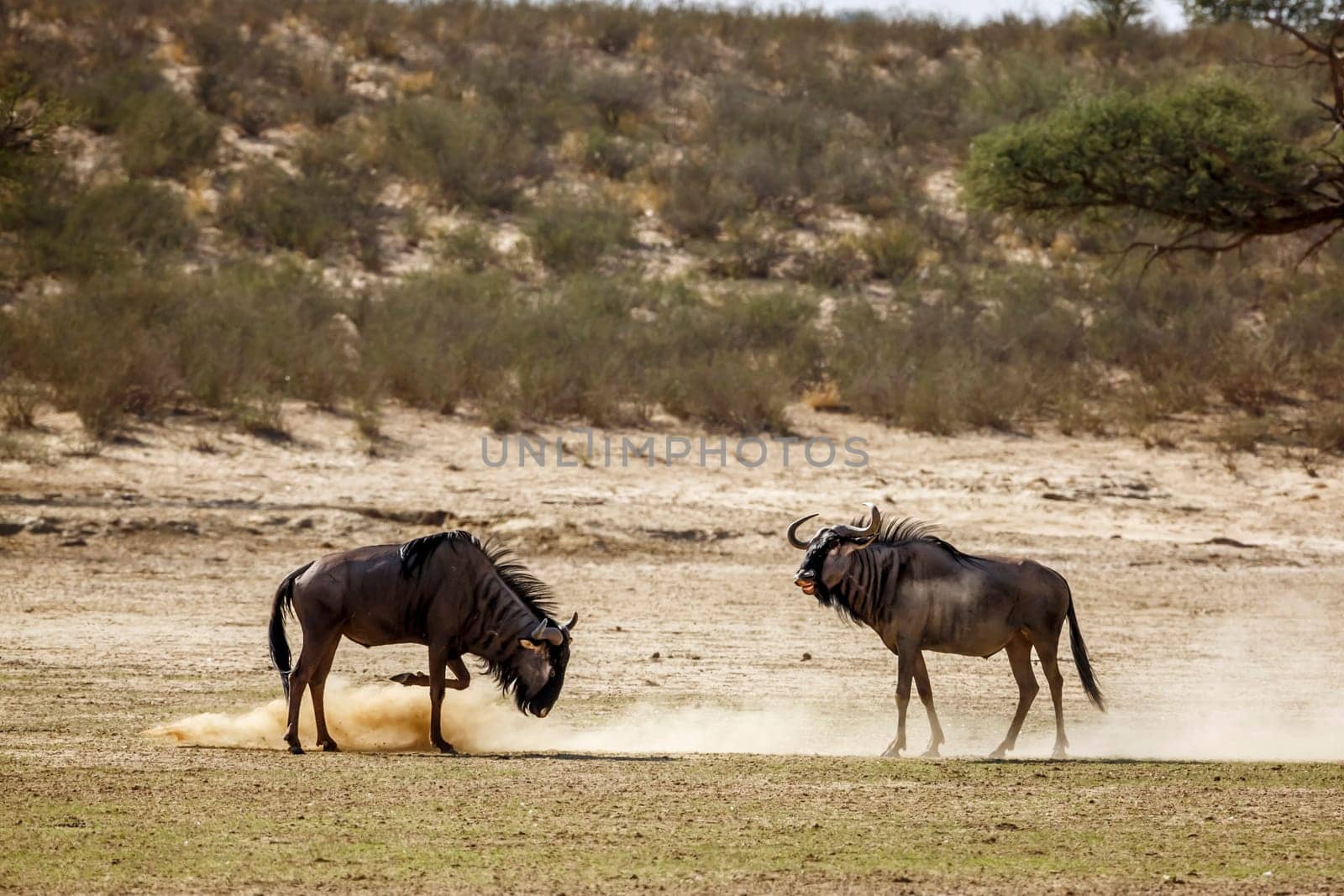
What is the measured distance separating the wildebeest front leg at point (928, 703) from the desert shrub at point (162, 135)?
80.1 feet

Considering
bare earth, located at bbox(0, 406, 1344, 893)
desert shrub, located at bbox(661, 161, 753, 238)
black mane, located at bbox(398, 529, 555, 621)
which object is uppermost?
desert shrub, located at bbox(661, 161, 753, 238)

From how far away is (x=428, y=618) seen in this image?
34.1ft

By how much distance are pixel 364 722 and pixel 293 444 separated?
10525 mm

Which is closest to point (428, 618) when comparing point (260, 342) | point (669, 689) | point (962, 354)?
point (669, 689)

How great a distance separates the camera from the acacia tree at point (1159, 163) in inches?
847

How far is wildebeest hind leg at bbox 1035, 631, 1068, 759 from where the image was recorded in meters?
10.5

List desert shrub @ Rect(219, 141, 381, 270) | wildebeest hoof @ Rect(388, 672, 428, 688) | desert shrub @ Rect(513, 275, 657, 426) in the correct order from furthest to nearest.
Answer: desert shrub @ Rect(219, 141, 381, 270)
desert shrub @ Rect(513, 275, 657, 426)
wildebeest hoof @ Rect(388, 672, 428, 688)

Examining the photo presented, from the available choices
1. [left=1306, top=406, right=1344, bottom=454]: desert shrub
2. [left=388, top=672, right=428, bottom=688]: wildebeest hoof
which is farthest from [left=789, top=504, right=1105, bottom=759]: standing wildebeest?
[left=1306, top=406, right=1344, bottom=454]: desert shrub

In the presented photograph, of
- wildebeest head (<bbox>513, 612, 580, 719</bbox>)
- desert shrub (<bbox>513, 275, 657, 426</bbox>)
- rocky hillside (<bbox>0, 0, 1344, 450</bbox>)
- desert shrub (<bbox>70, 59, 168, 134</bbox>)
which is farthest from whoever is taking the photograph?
desert shrub (<bbox>70, 59, 168, 134</bbox>)

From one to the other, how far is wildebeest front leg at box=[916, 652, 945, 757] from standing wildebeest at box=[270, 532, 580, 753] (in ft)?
7.10

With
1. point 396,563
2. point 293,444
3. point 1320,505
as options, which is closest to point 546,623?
point 396,563

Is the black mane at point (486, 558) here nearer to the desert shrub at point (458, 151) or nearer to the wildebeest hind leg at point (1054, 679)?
the wildebeest hind leg at point (1054, 679)

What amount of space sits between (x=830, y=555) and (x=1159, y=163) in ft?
44.3

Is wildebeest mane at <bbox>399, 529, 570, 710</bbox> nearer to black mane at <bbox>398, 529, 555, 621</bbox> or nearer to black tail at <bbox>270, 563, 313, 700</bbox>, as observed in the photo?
black mane at <bbox>398, 529, 555, 621</bbox>
